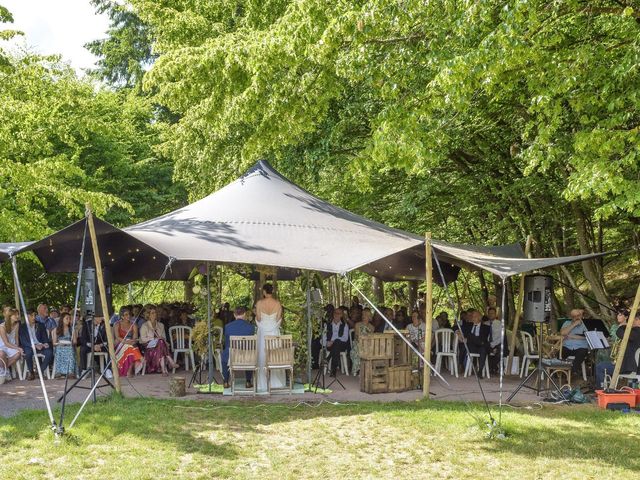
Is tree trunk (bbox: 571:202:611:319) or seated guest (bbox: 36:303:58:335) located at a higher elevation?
tree trunk (bbox: 571:202:611:319)

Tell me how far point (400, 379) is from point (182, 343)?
439 cm

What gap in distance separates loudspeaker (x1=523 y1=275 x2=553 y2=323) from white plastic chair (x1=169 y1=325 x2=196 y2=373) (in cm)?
585

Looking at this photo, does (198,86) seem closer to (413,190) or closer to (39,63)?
(39,63)

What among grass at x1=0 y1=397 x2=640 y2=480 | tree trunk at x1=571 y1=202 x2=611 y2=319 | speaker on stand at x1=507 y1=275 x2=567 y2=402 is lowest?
grass at x1=0 y1=397 x2=640 y2=480

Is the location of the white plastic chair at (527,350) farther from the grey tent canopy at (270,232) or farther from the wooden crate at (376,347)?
the wooden crate at (376,347)

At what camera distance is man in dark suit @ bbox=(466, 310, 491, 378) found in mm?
12438

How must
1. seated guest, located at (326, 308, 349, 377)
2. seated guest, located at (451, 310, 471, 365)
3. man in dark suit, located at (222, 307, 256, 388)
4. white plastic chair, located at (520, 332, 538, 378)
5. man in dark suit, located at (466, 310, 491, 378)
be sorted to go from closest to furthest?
man in dark suit, located at (222, 307, 256, 388), seated guest, located at (326, 308, 349, 377), white plastic chair, located at (520, 332, 538, 378), man in dark suit, located at (466, 310, 491, 378), seated guest, located at (451, 310, 471, 365)

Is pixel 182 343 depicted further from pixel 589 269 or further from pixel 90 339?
pixel 589 269

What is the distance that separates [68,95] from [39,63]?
80 centimetres

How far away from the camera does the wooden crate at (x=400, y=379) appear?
33.4 feet

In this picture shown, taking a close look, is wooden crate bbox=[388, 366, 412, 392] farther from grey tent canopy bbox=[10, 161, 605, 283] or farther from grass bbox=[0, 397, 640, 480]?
grey tent canopy bbox=[10, 161, 605, 283]

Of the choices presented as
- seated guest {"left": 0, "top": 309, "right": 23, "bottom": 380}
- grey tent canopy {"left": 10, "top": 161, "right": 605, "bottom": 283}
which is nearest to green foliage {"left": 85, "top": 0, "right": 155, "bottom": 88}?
grey tent canopy {"left": 10, "top": 161, "right": 605, "bottom": 283}

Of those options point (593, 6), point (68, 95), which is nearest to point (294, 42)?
point (593, 6)

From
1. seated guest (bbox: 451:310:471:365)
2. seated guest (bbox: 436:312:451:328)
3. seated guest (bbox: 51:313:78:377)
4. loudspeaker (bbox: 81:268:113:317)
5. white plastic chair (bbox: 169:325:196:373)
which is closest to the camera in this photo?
loudspeaker (bbox: 81:268:113:317)
